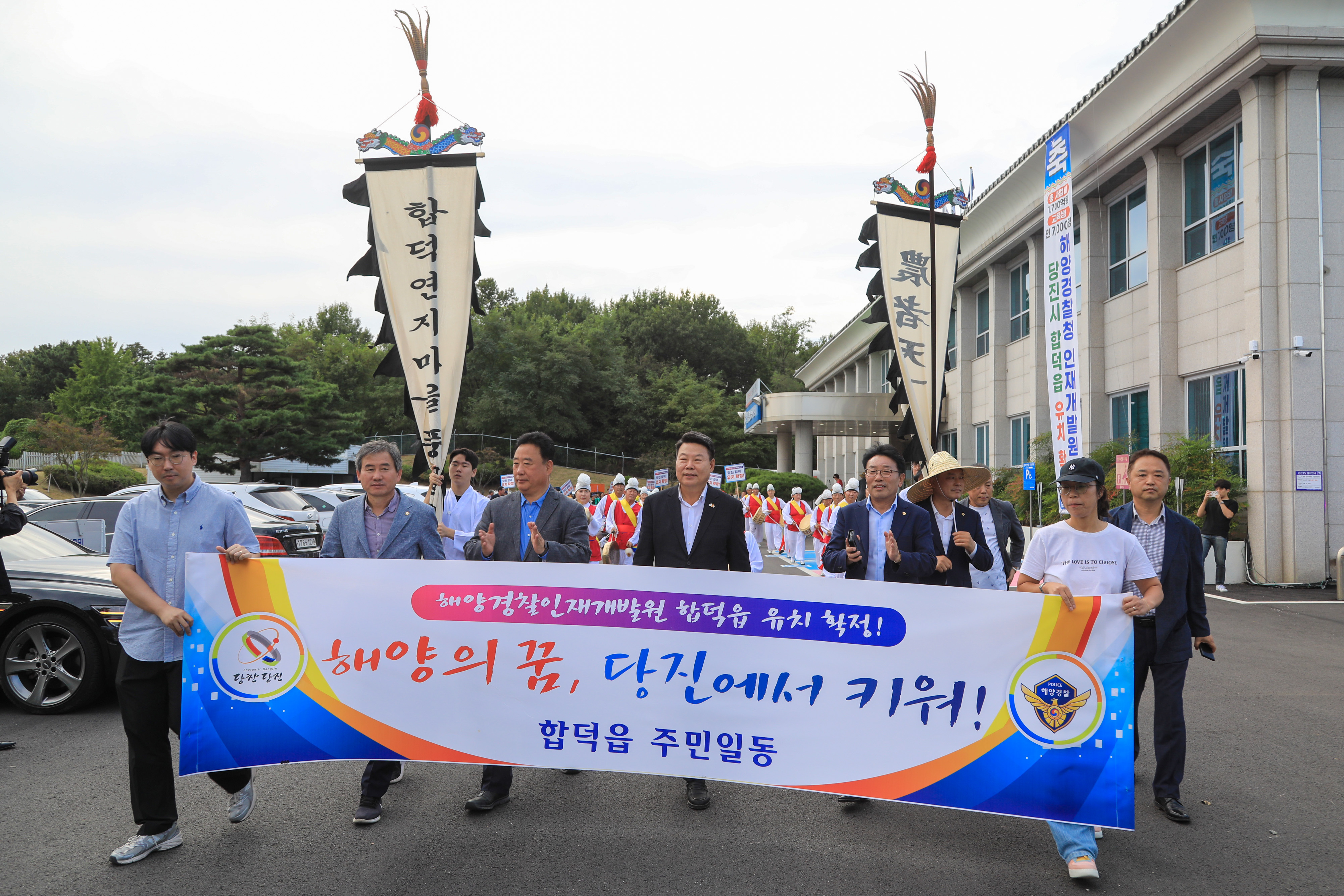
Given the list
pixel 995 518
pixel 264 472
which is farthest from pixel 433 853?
pixel 264 472

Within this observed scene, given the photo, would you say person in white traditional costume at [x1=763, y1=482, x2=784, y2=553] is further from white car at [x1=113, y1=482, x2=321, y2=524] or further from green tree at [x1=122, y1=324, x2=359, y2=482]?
green tree at [x1=122, y1=324, x2=359, y2=482]

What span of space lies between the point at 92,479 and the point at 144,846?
1543 inches

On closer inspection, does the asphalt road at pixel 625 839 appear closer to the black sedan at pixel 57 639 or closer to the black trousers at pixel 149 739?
the black trousers at pixel 149 739

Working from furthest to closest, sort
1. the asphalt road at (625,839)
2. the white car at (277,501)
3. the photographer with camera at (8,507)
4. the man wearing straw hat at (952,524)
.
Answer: the white car at (277,501)
the photographer with camera at (8,507)
the man wearing straw hat at (952,524)
the asphalt road at (625,839)

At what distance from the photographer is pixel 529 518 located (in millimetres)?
4727

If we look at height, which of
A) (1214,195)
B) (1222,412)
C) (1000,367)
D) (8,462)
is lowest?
(8,462)

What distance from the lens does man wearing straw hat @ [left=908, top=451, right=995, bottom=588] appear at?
4.98 m

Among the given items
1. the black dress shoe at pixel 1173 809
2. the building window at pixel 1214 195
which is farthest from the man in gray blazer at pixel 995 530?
the building window at pixel 1214 195

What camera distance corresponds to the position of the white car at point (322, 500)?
18.2 m

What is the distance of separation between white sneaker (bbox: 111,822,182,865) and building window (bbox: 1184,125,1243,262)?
17.8 metres

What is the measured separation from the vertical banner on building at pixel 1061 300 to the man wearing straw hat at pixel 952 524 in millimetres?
8926

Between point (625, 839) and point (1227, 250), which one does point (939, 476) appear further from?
point (1227, 250)

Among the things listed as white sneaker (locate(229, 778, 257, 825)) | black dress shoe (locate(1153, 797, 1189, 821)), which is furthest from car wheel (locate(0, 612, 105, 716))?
black dress shoe (locate(1153, 797, 1189, 821))

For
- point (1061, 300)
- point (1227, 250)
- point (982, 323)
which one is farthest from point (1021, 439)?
point (1061, 300)
